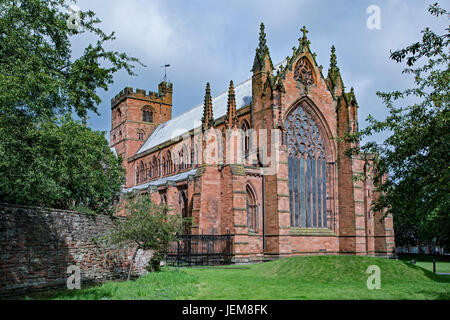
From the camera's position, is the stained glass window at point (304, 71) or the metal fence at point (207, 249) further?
the stained glass window at point (304, 71)

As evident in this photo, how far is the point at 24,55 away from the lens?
43.5 feet

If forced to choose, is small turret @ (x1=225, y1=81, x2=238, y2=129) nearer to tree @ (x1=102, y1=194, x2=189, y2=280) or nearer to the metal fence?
the metal fence

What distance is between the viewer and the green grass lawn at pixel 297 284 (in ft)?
40.2

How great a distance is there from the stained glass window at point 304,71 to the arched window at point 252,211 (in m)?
9.93

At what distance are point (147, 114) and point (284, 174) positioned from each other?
123ft

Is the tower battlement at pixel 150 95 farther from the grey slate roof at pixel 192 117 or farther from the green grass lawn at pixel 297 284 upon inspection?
the green grass lawn at pixel 297 284

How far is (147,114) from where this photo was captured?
62.6 meters

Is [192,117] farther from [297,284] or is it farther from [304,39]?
[297,284]

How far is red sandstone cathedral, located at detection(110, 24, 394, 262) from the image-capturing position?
1126 inches

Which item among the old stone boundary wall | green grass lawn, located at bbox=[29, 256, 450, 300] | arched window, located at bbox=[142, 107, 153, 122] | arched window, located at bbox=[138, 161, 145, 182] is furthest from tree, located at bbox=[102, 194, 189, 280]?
arched window, located at bbox=[142, 107, 153, 122]

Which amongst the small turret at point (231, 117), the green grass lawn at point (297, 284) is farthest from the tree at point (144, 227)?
the small turret at point (231, 117)

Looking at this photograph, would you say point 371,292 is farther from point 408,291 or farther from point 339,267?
point 339,267
